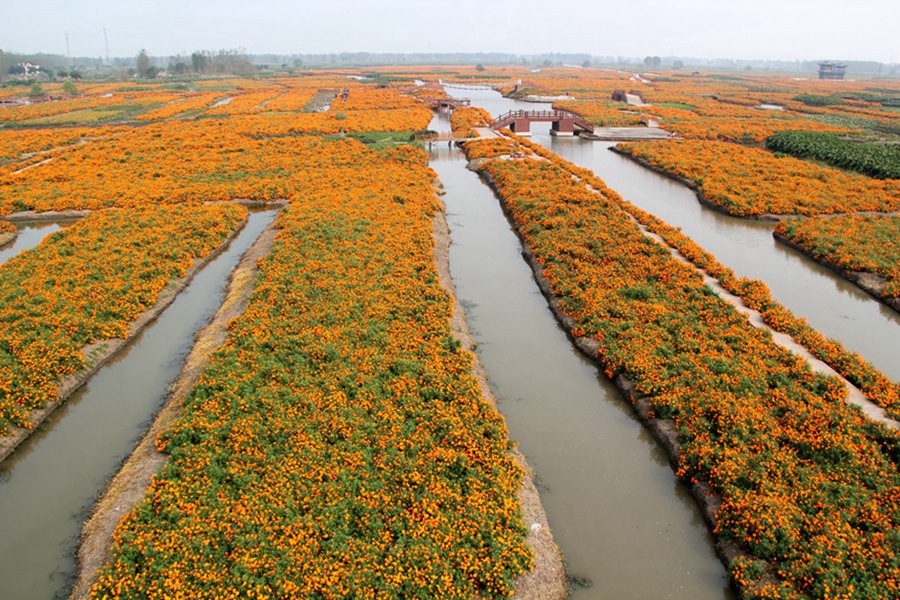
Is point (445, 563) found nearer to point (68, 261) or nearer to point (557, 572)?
point (557, 572)

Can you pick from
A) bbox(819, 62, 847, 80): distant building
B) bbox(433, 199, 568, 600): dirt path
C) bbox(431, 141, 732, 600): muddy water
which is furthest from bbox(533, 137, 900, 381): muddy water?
bbox(819, 62, 847, 80): distant building

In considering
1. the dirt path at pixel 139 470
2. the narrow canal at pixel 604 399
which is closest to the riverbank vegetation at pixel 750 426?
the narrow canal at pixel 604 399

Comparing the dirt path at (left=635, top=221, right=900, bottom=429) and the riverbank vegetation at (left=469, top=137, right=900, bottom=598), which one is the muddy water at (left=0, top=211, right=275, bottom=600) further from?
the dirt path at (left=635, top=221, right=900, bottom=429)

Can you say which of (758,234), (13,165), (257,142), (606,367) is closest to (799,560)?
(606,367)

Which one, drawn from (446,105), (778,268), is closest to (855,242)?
(778,268)

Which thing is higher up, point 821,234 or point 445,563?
point 821,234
